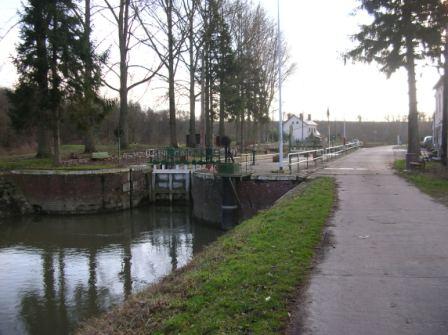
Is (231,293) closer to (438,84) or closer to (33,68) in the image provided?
(33,68)

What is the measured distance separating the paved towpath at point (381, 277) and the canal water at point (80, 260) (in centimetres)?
515

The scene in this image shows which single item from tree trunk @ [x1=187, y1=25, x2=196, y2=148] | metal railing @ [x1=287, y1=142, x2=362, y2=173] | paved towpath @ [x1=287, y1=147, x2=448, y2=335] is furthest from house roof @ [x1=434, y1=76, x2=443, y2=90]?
paved towpath @ [x1=287, y1=147, x2=448, y2=335]

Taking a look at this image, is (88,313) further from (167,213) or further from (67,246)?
(167,213)

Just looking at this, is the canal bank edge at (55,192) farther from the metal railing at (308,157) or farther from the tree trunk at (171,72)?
the tree trunk at (171,72)

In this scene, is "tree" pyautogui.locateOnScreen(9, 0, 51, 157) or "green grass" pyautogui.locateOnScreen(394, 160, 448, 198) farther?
"tree" pyautogui.locateOnScreen(9, 0, 51, 157)

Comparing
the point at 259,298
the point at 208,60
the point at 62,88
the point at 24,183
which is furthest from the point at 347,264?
the point at 208,60

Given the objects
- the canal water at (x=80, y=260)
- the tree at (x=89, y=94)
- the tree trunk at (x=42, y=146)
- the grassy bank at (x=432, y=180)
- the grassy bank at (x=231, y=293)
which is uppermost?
the tree at (x=89, y=94)

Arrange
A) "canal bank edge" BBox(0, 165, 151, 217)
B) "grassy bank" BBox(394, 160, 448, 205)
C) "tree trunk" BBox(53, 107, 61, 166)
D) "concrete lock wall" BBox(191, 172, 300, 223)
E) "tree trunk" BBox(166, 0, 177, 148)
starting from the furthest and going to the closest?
"tree trunk" BBox(166, 0, 177, 148) < "tree trunk" BBox(53, 107, 61, 166) < "canal bank edge" BBox(0, 165, 151, 217) < "concrete lock wall" BBox(191, 172, 300, 223) < "grassy bank" BBox(394, 160, 448, 205)

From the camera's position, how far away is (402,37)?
24047 mm

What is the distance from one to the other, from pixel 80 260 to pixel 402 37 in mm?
18321

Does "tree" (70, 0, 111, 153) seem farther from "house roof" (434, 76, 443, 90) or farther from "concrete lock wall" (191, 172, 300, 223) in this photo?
"house roof" (434, 76, 443, 90)

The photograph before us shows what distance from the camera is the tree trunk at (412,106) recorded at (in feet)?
79.3

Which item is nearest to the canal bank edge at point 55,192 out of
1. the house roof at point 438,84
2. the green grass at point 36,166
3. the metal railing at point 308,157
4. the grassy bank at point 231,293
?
the green grass at point 36,166

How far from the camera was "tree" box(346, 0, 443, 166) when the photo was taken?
23.3 meters
